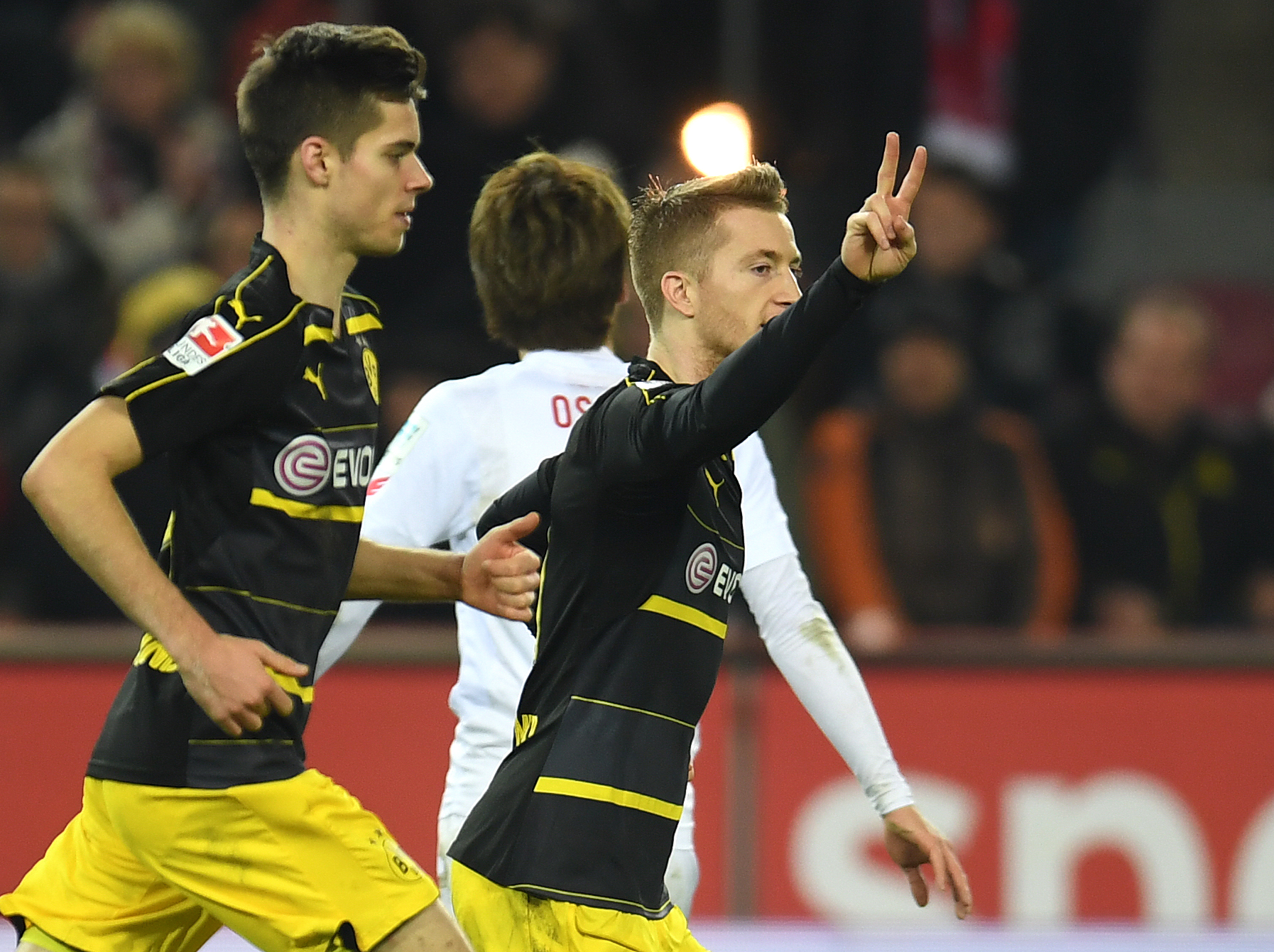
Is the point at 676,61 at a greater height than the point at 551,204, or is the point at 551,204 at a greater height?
the point at 676,61

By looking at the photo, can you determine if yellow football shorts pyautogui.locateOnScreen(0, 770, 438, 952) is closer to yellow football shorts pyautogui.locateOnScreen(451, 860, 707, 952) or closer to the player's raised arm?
yellow football shorts pyautogui.locateOnScreen(451, 860, 707, 952)

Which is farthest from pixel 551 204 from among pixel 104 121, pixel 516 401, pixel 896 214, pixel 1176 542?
pixel 104 121

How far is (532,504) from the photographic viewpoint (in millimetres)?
2875

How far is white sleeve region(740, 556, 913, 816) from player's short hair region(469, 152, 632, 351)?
1.79ft

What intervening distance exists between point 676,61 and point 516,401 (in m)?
4.78

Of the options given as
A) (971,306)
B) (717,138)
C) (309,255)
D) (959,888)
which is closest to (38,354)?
(717,138)

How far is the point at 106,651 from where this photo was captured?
6020 mm

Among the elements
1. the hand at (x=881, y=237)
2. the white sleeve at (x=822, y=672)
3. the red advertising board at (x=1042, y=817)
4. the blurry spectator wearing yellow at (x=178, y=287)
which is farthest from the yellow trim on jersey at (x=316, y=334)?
the blurry spectator wearing yellow at (x=178, y=287)

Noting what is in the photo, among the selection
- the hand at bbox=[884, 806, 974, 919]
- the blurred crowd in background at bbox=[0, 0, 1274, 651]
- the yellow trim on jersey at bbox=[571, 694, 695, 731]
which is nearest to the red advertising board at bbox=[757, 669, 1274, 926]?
the blurred crowd in background at bbox=[0, 0, 1274, 651]

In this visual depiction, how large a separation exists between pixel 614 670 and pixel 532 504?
351 mm

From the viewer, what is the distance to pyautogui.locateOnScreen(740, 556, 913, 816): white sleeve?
10.3ft

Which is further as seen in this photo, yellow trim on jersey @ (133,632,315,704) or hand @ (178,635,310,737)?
yellow trim on jersey @ (133,632,315,704)

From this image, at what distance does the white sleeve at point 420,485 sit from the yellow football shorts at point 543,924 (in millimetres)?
726

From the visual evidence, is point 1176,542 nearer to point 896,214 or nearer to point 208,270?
A: point 208,270
